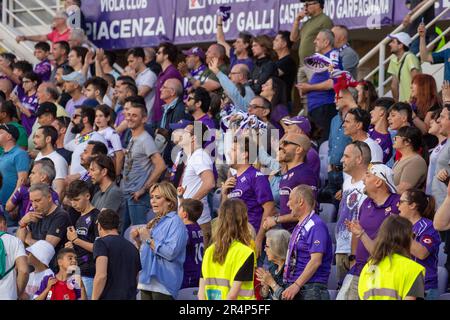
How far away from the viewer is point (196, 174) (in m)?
11.9

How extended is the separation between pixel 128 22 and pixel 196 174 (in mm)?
Result: 6233

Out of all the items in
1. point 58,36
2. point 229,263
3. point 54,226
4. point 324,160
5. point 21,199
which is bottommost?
point 229,263

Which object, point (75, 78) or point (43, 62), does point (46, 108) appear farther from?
point (43, 62)

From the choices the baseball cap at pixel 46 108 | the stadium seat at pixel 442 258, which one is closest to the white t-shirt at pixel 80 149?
the baseball cap at pixel 46 108

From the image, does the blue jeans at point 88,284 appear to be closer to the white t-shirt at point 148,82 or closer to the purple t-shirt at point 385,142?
the purple t-shirt at point 385,142

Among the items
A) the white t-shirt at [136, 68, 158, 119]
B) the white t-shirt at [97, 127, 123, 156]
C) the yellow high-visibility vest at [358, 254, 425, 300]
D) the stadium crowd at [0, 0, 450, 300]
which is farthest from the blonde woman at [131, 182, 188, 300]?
the white t-shirt at [136, 68, 158, 119]

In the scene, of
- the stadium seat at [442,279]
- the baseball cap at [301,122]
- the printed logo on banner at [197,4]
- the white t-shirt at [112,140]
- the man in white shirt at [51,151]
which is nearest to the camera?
the stadium seat at [442,279]

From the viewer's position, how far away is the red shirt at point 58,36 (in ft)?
58.2

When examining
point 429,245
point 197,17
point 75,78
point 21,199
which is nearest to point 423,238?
point 429,245

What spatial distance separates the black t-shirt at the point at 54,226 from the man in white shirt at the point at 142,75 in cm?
376

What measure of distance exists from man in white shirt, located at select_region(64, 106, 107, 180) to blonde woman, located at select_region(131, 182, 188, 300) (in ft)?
9.40

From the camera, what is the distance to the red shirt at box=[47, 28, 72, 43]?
→ 17750mm

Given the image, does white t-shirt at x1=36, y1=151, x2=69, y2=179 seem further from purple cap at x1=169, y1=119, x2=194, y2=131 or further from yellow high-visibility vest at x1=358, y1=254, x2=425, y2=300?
yellow high-visibility vest at x1=358, y1=254, x2=425, y2=300

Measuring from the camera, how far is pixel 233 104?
13711 millimetres
